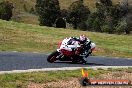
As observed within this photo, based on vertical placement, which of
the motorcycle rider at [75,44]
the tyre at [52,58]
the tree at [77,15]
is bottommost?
the tree at [77,15]

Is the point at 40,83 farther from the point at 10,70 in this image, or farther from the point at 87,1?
the point at 87,1

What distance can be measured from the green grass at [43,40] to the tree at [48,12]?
6135 cm

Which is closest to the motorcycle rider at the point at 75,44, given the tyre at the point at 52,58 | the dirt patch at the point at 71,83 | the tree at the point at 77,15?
the tyre at the point at 52,58

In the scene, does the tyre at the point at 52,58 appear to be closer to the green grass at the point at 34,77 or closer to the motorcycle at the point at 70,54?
the motorcycle at the point at 70,54

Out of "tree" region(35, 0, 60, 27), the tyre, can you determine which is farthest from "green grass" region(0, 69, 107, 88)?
"tree" region(35, 0, 60, 27)

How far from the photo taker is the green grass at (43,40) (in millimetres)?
32438

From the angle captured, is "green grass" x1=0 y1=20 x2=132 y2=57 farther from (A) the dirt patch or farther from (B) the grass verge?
(A) the dirt patch

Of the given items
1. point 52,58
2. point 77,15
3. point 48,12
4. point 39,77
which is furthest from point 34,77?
point 77,15

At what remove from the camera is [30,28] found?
145 feet

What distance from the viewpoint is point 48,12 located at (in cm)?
10938

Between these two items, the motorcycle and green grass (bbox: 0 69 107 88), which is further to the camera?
the motorcycle

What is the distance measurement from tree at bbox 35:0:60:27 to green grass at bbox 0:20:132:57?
201ft

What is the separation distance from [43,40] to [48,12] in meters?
72.6

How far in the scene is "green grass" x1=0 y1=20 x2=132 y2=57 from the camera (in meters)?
32.4
